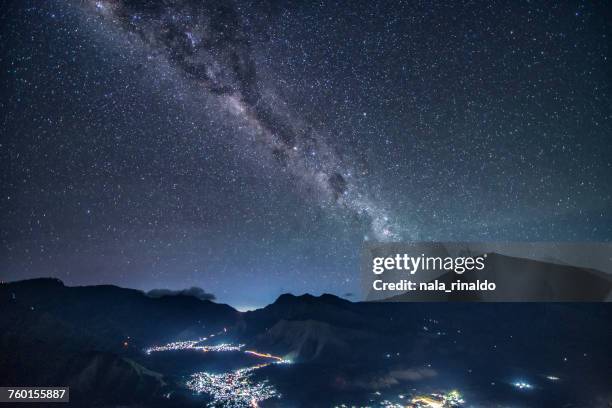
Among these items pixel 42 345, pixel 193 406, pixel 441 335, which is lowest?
pixel 193 406

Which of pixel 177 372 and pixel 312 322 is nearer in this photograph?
pixel 177 372

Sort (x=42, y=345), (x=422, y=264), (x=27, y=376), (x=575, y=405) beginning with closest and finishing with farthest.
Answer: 1. (x=422, y=264)
2. (x=575, y=405)
3. (x=27, y=376)
4. (x=42, y=345)

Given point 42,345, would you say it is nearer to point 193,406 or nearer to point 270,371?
point 193,406

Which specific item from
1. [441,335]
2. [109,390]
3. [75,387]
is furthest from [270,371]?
[441,335]

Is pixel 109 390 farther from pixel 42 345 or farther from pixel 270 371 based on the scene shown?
pixel 270 371

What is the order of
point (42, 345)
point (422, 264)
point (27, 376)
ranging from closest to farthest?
point (422, 264) → point (27, 376) → point (42, 345)

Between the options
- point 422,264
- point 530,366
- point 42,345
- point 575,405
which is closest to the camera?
point 422,264

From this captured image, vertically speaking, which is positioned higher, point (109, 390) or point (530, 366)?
point (530, 366)

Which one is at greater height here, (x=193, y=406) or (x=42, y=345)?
(x=42, y=345)

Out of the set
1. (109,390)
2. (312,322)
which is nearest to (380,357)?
(312,322)
